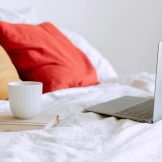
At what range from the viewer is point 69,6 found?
239 cm

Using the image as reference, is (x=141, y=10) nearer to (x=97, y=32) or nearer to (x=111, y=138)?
(x=97, y=32)

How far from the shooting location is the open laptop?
3.11 ft

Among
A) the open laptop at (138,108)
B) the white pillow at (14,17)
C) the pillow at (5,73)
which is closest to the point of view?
the open laptop at (138,108)

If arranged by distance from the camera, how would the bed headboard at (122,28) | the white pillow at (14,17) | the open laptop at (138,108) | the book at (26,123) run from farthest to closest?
the bed headboard at (122,28) → the white pillow at (14,17) → the open laptop at (138,108) → the book at (26,123)

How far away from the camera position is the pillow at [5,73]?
48.6 inches

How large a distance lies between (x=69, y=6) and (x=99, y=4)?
11.9 inches

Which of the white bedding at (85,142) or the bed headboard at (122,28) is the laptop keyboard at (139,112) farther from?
the bed headboard at (122,28)

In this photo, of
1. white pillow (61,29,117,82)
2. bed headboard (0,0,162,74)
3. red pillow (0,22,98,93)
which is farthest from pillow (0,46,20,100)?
bed headboard (0,0,162,74)

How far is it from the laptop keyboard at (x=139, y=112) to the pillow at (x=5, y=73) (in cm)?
43

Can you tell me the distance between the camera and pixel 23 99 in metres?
0.90

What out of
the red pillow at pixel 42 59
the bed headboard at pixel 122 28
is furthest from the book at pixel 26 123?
the bed headboard at pixel 122 28

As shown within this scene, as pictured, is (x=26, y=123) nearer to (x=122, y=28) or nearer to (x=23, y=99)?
(x=23, y=99)

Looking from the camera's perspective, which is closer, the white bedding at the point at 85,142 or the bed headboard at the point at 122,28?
the white bedding at the point at 85,142

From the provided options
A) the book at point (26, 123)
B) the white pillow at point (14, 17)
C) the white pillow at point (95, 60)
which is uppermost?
the white pillow at point (14, 17)
